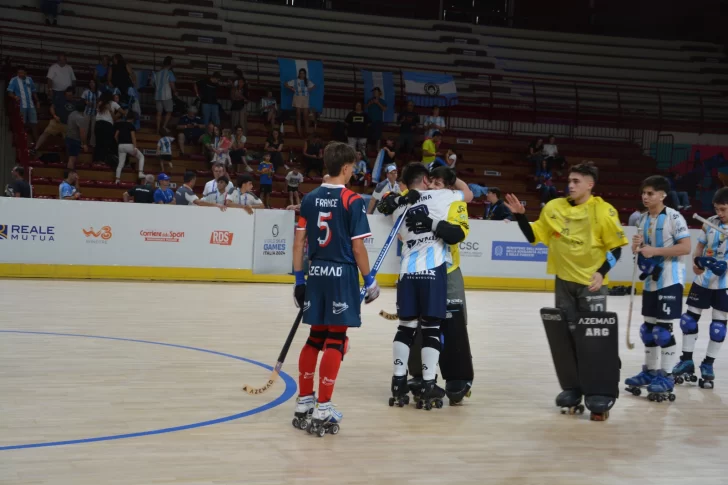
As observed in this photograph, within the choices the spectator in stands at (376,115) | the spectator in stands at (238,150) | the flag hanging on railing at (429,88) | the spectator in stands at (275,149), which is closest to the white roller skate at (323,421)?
the spectator in stands at (238,150)

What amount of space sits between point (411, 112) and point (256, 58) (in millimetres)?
5847

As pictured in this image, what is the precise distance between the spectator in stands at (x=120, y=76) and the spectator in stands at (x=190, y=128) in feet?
5.21

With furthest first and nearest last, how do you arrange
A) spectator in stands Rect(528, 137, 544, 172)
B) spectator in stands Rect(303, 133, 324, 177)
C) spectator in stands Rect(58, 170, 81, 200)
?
1. spectator in stands Rect(528, 137, 544, 172)
2. spectator in stands Rect(303, 133, 324, 177)
3. spectator in stands Rect(58, 170, 81, 200)

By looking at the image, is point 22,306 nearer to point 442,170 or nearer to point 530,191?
point 442,170

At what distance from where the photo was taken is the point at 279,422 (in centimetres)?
645

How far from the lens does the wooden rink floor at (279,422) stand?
525 cm

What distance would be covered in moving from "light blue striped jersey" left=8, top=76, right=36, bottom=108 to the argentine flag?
23.1 feet

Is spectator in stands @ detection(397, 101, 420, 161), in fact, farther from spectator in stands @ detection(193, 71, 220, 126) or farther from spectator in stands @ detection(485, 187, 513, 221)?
spectator in stands @ detection(485, 187, 513, 221)

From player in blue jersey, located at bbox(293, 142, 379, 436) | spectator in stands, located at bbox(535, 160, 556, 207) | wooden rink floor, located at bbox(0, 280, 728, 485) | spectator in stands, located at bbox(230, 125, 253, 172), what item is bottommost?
wooden rink floor, located at bbox(0, 280, 728, 485)

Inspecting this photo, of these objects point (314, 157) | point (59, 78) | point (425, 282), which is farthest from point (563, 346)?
point (59, 78)

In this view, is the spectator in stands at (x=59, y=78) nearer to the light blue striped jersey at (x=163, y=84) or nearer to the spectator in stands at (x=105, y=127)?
the spectator in stands at (x=105, y=127)

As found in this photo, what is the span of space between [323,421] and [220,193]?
479 inches

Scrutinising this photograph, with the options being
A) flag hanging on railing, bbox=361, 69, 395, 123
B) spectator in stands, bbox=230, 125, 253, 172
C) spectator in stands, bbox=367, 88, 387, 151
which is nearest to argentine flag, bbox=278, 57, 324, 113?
flag hanging on railing, bbox=361, 69, 395, 123

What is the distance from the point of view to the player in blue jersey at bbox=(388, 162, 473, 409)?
706 centimetres
